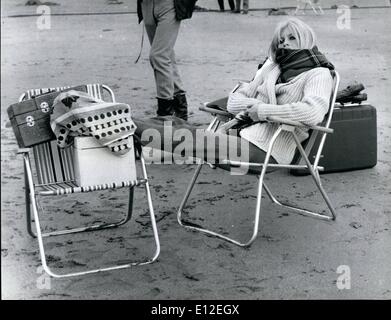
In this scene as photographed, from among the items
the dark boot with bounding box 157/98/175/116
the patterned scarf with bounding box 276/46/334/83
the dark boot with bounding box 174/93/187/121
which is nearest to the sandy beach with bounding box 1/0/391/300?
the dark boot with bounding box 174/93/187/121

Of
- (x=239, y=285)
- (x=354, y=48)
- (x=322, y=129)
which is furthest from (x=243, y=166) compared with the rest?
(x=354, y=48)

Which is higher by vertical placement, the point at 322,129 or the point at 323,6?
the point at 322,129

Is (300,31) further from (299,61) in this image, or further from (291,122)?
(291,122)

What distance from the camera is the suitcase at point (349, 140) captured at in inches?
228

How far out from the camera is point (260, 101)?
4.87m

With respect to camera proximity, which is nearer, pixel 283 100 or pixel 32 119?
pixel 32 119

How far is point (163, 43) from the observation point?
6734 millimetres

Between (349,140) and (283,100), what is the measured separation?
3.97ft

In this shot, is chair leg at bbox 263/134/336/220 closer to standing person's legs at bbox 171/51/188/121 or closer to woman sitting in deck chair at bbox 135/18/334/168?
woman sitting in deck chair at bbox 135/18/334/168

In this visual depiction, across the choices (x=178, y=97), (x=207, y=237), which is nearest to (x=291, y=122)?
(x=207, y=237)

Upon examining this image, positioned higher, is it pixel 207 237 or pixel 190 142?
pixel 190 142

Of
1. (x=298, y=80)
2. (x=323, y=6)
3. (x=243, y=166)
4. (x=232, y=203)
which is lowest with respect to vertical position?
(x=323, y=6)

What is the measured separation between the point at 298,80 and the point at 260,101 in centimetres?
28
